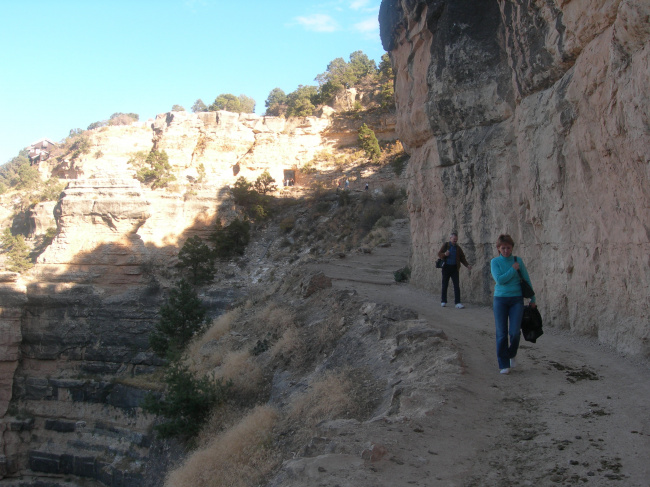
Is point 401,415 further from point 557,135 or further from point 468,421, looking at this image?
point 557,135

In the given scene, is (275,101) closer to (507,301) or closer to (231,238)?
(231,238)

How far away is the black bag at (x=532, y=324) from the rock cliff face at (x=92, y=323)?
11.9 m

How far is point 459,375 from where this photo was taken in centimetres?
499

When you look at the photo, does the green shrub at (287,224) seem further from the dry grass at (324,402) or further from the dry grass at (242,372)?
the dry grass at (324,402)

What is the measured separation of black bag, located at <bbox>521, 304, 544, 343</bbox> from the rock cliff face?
11851 millimetres

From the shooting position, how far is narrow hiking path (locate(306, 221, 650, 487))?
323 cm

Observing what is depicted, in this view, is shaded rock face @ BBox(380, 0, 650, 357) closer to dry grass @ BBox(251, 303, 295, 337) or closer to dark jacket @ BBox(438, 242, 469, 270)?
dark jacket @ BBox(438, 242, 469, 270)

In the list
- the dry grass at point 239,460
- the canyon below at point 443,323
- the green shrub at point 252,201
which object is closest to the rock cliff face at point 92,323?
the canyon below at point 443,323

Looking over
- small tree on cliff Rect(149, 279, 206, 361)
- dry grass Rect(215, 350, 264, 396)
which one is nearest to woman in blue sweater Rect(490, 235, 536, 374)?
dry grass Rect(215, 350, 264, 396)

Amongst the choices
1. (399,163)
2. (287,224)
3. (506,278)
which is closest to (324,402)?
(506,278)

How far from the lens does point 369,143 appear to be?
3762cm

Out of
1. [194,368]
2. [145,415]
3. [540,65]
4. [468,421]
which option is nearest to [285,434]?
[468,421]

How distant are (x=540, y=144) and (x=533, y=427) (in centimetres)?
453

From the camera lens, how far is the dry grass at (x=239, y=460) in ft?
17.9
